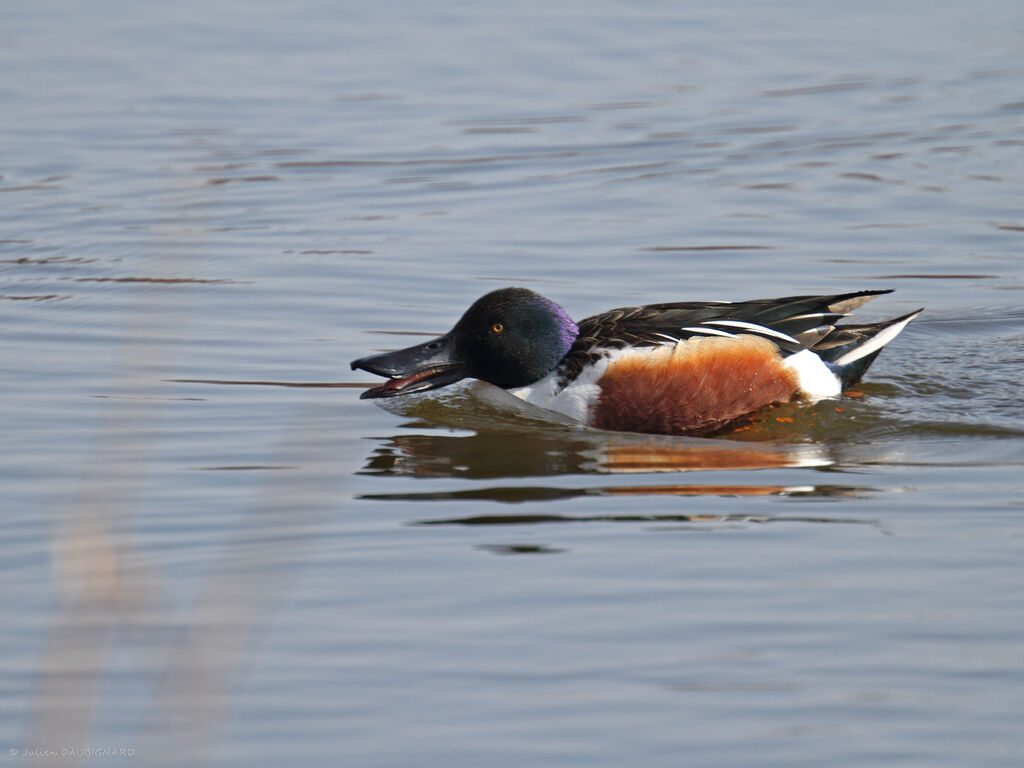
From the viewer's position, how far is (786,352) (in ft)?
24.6

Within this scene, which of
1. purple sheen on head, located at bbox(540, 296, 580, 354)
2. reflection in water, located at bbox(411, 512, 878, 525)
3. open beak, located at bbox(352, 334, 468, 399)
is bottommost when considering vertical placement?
reflection in water, located at bbox(411, 512, 878, 525)

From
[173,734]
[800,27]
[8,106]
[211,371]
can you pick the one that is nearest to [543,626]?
[173,734]

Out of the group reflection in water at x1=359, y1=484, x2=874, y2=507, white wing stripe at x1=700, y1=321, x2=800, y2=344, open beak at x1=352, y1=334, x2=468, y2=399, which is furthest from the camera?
open beak at x1=352, y1=334, x2=468, y2=399

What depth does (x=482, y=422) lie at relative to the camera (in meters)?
7.57

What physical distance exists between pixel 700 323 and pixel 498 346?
0.97 metres

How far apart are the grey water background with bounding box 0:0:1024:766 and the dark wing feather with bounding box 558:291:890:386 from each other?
356 millimetres

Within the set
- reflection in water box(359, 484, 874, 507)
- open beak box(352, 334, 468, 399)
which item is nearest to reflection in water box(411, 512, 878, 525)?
reflection in water box(359, 484, 874, 507)

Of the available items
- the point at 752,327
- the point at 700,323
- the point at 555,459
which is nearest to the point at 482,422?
the point at 555,459

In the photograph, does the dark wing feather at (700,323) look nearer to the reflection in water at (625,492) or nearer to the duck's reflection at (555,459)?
the duck's reflection at (555,459)

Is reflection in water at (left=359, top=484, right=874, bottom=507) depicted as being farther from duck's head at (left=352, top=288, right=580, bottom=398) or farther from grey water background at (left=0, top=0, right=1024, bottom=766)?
duck's head at (left=352, top=288, right=580, bottom=398)

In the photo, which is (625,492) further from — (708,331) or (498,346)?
(498,346)

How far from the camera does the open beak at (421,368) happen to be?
742cm

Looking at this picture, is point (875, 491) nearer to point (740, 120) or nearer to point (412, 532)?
point (412, 532)

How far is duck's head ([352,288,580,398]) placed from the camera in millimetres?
7492
